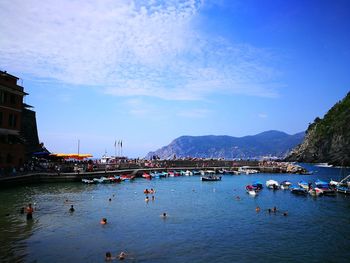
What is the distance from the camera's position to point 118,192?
6506cm

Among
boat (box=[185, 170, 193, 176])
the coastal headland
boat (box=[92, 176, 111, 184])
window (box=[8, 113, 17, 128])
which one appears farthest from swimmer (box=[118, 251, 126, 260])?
boat (box=[185, 170, 193, 176])

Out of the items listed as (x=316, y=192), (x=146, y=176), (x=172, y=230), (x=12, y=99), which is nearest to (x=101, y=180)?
(x=146, y=176)

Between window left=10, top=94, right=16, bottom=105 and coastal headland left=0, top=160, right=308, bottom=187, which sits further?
window left=10, top=94, right=16, bottom=105

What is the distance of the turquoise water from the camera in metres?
27.0

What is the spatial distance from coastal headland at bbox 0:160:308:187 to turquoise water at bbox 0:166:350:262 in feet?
32.2

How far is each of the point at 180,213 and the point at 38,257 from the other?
858 inches

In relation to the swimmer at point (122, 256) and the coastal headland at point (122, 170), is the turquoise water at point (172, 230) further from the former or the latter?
the coastal headland at point (122, 170)

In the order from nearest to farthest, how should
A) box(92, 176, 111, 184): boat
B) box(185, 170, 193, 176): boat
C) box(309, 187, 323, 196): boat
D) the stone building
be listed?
the stone building
box(309, 187, 323, 196): boat
box(92, 176, 111, 184): boat
box(185, 170, 193, 176): boat

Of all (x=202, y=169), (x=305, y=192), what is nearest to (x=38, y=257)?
(x=305, y=192)

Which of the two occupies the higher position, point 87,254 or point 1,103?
point 1,103

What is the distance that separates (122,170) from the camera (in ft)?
328

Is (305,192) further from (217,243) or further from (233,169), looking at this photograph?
(233,169)

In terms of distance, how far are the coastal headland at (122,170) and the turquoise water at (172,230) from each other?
9.80m

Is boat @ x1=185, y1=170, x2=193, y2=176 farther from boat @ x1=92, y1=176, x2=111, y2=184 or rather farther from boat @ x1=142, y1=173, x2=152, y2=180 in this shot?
boat @ x1=92, y1=176, x2=111, y2=184
